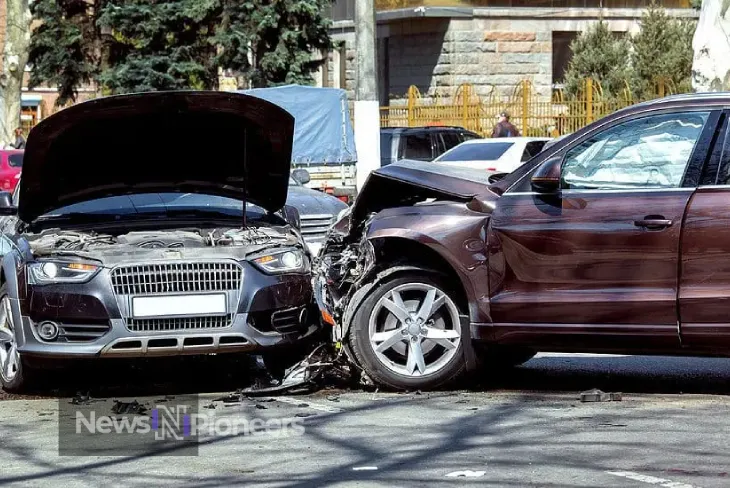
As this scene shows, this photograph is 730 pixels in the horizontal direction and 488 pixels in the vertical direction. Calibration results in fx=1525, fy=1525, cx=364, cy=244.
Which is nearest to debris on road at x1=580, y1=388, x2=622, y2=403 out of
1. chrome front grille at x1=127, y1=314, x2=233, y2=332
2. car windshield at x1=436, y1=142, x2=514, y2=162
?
chrome front grille at x1=127, y1=314, x2=233, y2=332

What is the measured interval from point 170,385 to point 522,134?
25.4 m

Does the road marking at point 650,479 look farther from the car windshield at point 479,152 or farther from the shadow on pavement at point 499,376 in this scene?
Result: the car windshield at point 479,152

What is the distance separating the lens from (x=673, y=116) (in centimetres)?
847

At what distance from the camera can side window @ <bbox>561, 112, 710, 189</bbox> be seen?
8375 millimetres

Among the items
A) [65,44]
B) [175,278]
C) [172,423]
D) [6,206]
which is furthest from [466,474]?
[65,44]

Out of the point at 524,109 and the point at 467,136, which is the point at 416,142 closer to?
the point at 467,136

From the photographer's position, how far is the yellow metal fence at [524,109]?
Result: 33656 millimetres

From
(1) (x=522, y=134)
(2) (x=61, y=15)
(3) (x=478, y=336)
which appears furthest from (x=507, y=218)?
(2) (x=61, y=15)

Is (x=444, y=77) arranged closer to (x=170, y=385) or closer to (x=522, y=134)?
(x=522, y=134)

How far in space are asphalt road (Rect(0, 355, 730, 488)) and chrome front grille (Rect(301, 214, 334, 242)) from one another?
27.1 feet

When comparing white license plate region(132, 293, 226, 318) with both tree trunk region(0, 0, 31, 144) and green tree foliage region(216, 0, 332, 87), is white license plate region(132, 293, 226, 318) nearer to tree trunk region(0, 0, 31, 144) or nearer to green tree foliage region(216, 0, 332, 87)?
green tree foliage region(216, 0, 332, 87)

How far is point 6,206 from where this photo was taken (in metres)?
9.85

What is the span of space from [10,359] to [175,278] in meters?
1.22

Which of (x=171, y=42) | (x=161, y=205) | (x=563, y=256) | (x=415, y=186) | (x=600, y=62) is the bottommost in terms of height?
(x=563, y=256)
